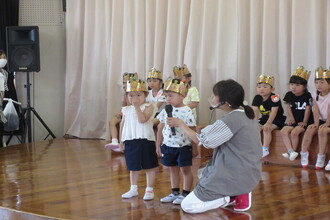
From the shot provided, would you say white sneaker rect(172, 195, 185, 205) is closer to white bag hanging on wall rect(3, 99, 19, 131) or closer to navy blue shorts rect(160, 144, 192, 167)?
navy blue shorts rect(160, 144, 192, 167)

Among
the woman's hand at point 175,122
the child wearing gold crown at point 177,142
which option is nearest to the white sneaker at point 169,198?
the child wearing gold crown at point 177,142

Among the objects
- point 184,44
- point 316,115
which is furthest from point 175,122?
point 184,44

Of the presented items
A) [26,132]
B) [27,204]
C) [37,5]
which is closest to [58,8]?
[37,5]

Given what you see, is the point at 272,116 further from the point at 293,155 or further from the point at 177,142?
the point at 177,142

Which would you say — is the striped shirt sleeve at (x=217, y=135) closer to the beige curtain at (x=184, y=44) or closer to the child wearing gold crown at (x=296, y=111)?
the child wearing gold crown at (x=296, y=111)

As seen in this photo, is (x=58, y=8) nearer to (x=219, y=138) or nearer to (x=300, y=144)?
(x=300, y=144)

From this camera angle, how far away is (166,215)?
3.26m

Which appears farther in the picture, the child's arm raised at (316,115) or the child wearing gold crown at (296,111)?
the child wearing gold crown at (296,111)

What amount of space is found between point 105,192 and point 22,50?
4245mm

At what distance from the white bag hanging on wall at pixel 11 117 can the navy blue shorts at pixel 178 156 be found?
13.8ft

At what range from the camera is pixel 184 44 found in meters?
6.80

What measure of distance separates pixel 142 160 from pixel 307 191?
49.0 inches

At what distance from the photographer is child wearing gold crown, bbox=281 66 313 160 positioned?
5191 mm

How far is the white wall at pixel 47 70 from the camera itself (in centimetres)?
814
